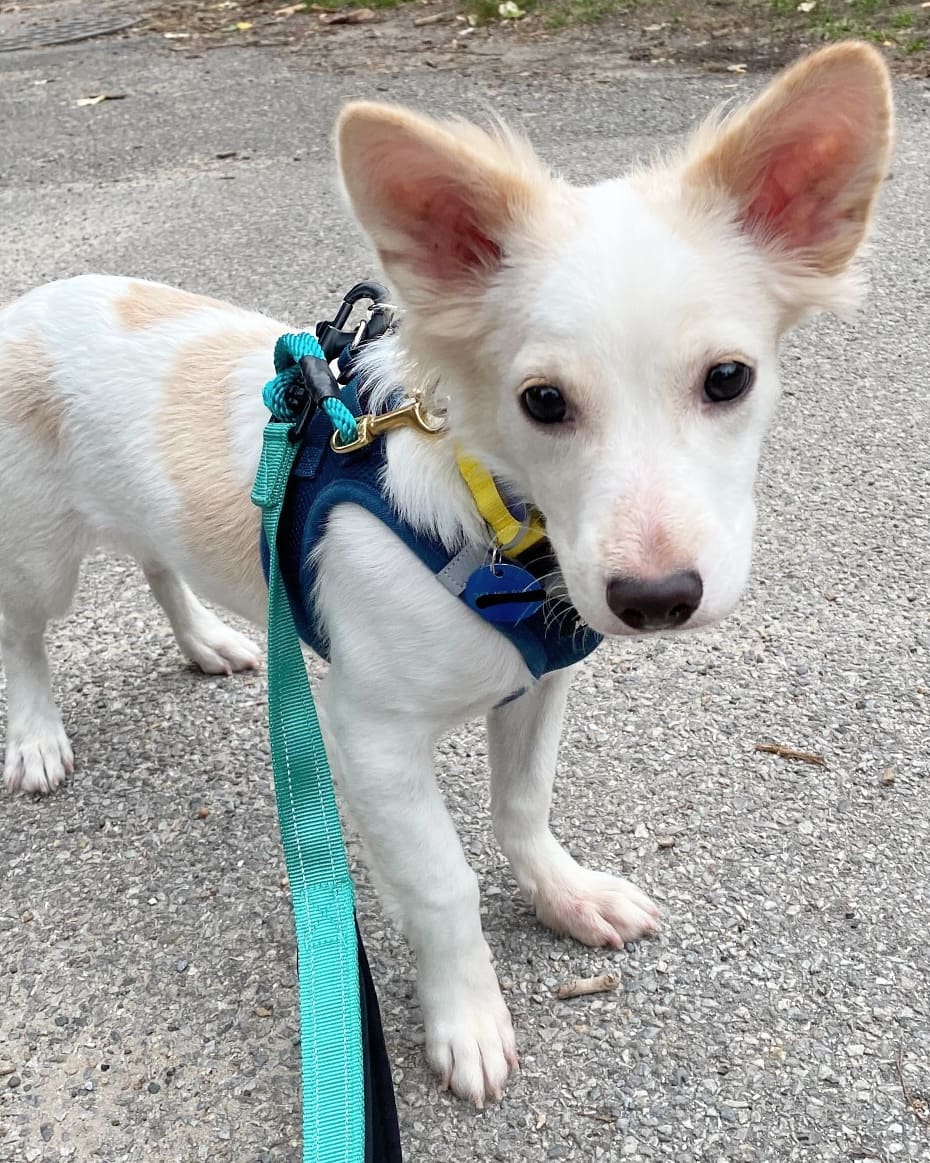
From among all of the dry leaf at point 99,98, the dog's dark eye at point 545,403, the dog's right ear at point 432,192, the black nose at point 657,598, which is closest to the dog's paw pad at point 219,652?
the dog's right ear at point 432,192

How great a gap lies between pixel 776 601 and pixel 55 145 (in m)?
6.07

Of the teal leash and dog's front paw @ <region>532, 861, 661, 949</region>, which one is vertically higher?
the teal leash

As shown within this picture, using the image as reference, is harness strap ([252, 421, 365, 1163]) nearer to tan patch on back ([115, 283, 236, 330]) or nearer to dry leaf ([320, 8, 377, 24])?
tan patch on back ([115, 283, 236, 330])

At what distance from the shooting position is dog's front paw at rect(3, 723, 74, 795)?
2.74 meters

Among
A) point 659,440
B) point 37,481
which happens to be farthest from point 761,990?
point 37,481

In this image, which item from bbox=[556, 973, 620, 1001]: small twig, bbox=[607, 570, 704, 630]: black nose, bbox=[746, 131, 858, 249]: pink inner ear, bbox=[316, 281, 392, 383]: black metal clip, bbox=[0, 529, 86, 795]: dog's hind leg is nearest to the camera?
bbox=[607, 570, 704, 630]: black nose

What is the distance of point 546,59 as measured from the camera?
7.77 m

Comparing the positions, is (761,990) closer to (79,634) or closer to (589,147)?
(79,634)

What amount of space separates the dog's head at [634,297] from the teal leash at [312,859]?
0.33 m

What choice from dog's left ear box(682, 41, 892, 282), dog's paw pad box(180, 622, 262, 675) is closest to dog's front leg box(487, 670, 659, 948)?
dog's left ear box(682, 41, 892, 282)

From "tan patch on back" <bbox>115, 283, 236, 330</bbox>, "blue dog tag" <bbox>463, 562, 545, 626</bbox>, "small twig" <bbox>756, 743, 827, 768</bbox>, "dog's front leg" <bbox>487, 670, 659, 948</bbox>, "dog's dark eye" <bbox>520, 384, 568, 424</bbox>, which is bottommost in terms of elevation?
"small twig" <bbox>756, 743, 827, 768</bbox>

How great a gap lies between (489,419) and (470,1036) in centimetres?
112

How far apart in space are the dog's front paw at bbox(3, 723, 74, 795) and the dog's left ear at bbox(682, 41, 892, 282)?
205cm

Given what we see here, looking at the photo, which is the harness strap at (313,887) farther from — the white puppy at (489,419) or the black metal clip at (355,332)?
the black metal clip at (355,332)
